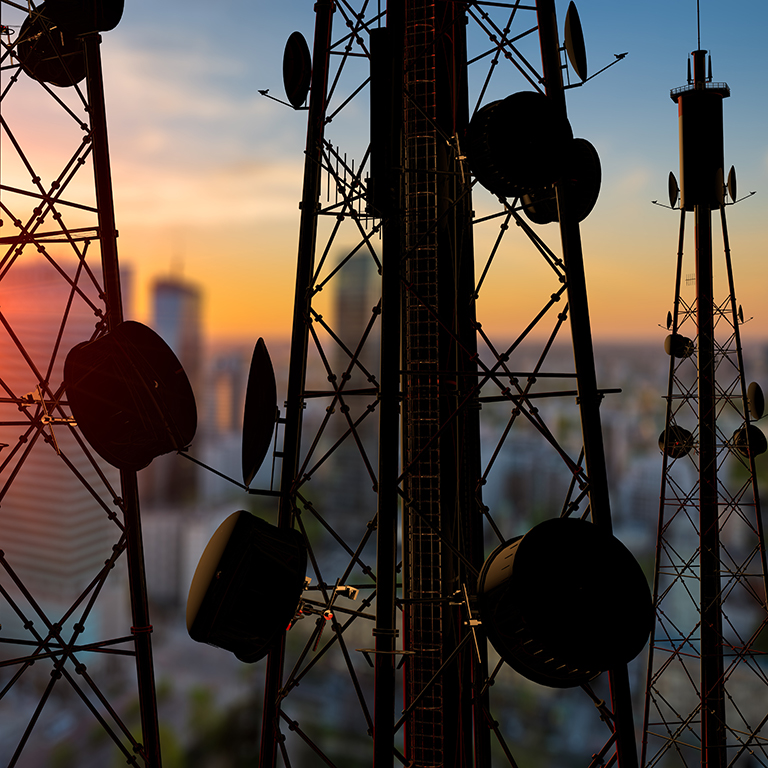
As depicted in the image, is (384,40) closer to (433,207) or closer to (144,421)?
(433,207)

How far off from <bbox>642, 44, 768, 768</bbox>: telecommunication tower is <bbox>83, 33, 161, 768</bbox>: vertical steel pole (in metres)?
8.23

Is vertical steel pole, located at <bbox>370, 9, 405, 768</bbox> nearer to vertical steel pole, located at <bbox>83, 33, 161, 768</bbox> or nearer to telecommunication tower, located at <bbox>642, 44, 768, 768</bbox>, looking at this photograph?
vertical steel pole, located at <bbox>83, 33, 161, 768</bbox>

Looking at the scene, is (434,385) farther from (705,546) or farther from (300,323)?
(705,546)

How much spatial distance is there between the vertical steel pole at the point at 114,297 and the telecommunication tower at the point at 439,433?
1117 millimetres

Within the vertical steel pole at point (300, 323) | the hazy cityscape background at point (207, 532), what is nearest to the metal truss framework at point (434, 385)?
the vertical steel pole at point (300, 323)

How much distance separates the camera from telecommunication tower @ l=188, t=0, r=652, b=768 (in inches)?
207

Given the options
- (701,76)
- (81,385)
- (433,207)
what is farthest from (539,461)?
(81,385)

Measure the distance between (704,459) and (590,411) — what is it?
7.73 metres

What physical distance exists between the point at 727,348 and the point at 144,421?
10.5 meters

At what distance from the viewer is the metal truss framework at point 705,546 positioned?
1280 centimetres

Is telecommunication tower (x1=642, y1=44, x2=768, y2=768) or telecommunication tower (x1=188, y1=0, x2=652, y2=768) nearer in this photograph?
telecommunication tower (x1=188, y1=0, x2=652, y2=768)

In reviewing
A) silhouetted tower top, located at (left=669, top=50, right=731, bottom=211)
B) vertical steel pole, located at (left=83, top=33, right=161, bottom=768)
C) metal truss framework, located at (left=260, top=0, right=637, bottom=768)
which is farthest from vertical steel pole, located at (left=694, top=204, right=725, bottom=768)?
vertical steel pole, located at (left=83, top=33, right=161, bottom=768)

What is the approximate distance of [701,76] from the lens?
13023mm

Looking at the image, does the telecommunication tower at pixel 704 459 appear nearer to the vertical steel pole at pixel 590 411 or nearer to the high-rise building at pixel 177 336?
the vertical steel pole at pixel 590 411
